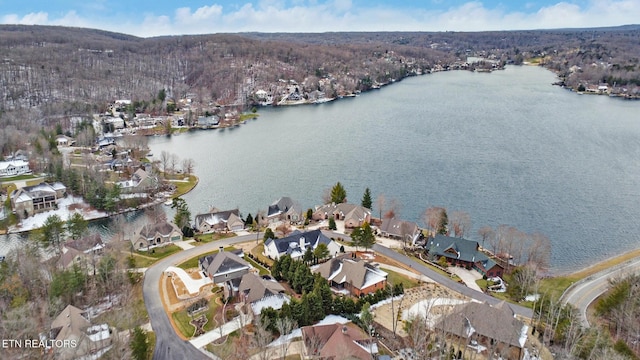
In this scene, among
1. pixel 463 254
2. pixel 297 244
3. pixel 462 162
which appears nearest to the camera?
pixel 463 254

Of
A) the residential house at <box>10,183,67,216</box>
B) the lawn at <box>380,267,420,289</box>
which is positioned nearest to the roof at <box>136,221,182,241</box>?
the residential house at <box>10,183,67,216</box>

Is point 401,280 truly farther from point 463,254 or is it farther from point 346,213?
point 346,213

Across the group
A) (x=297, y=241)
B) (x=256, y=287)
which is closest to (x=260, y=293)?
(x=256, y=287)

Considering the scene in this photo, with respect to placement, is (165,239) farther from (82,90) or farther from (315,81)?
(315,81)

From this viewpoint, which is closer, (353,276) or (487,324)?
(487,324)

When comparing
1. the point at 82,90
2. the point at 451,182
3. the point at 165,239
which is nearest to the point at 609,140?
the point at 451,182

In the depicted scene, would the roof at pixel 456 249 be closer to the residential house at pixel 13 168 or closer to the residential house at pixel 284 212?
the residential house at pixel 284 212

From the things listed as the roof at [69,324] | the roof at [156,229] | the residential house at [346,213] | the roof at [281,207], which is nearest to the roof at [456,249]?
the residential house at [346,213]
